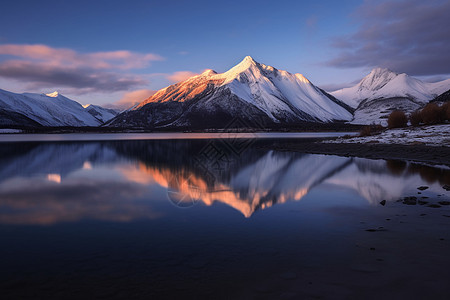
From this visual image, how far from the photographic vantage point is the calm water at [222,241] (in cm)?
782

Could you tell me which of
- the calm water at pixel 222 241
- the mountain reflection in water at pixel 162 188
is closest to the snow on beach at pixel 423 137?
the mountain reflection in water at pixel 162 188

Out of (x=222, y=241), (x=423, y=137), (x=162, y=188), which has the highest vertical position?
(x=423, y=137)

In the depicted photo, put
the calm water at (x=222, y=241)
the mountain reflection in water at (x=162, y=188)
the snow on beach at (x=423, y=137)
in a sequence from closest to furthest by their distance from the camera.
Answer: the calm water at (x=222, y=241) → the mountain reflection in water at (x=162, y=188) → the snow on beach at (x=423, y=137)

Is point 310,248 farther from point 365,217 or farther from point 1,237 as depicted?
point 1,237

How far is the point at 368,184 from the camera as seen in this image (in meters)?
22.9

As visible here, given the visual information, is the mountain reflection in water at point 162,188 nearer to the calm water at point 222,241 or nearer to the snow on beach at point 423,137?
the calm water at point 222,241

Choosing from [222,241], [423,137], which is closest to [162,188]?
[222,241]

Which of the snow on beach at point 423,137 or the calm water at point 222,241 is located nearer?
the calm water at point 222,241

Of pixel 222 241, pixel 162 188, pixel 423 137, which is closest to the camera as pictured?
pixel 222 241

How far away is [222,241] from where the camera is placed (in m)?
11.0

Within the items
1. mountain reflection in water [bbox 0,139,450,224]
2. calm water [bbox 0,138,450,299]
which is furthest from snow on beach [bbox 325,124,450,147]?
calm water [bbox 0,138,450,299]

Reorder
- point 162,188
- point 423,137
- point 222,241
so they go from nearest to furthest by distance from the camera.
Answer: point 222,241, point 162,188, point 423,137

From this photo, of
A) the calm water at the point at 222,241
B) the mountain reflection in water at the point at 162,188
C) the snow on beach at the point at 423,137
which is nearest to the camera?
the calm water at the point at 222,241

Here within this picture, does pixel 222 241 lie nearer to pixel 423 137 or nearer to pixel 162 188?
pixel 162 188
